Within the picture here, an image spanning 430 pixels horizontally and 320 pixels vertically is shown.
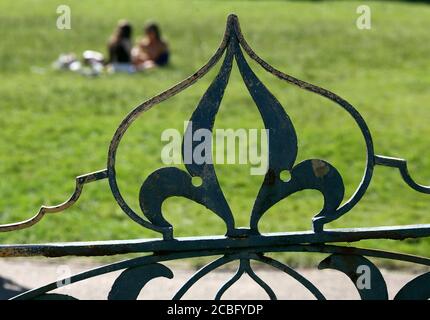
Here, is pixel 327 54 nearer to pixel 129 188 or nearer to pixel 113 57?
pixel 113 57

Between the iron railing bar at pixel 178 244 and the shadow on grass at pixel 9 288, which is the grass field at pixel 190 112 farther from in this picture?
the iron railing bar at pixel 178 244

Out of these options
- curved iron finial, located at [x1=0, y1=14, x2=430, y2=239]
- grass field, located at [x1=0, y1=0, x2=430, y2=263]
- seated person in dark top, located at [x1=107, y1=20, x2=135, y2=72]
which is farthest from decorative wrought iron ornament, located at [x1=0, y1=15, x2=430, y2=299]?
seated person in dark top, located at [x1=107, y1=20, x2=135, y2=72]

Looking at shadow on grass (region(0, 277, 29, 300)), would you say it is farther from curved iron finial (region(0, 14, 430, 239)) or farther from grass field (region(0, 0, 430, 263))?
curved iron finial (region(0, 14, 430, 239))

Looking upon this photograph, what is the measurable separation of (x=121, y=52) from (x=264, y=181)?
36.2 feet

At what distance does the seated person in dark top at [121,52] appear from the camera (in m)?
12.9

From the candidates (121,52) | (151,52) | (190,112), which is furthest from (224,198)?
(151,52)

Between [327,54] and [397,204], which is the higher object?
[327,54]

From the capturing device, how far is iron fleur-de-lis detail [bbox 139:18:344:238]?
2.21 meters

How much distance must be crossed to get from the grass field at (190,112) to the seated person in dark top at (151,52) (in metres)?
0.29

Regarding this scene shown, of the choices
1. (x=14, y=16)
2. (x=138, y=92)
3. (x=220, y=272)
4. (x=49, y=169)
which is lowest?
(x=220, y=272)

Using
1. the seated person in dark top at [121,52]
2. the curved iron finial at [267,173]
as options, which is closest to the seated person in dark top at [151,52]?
the seated person in dark top at [121,52]
